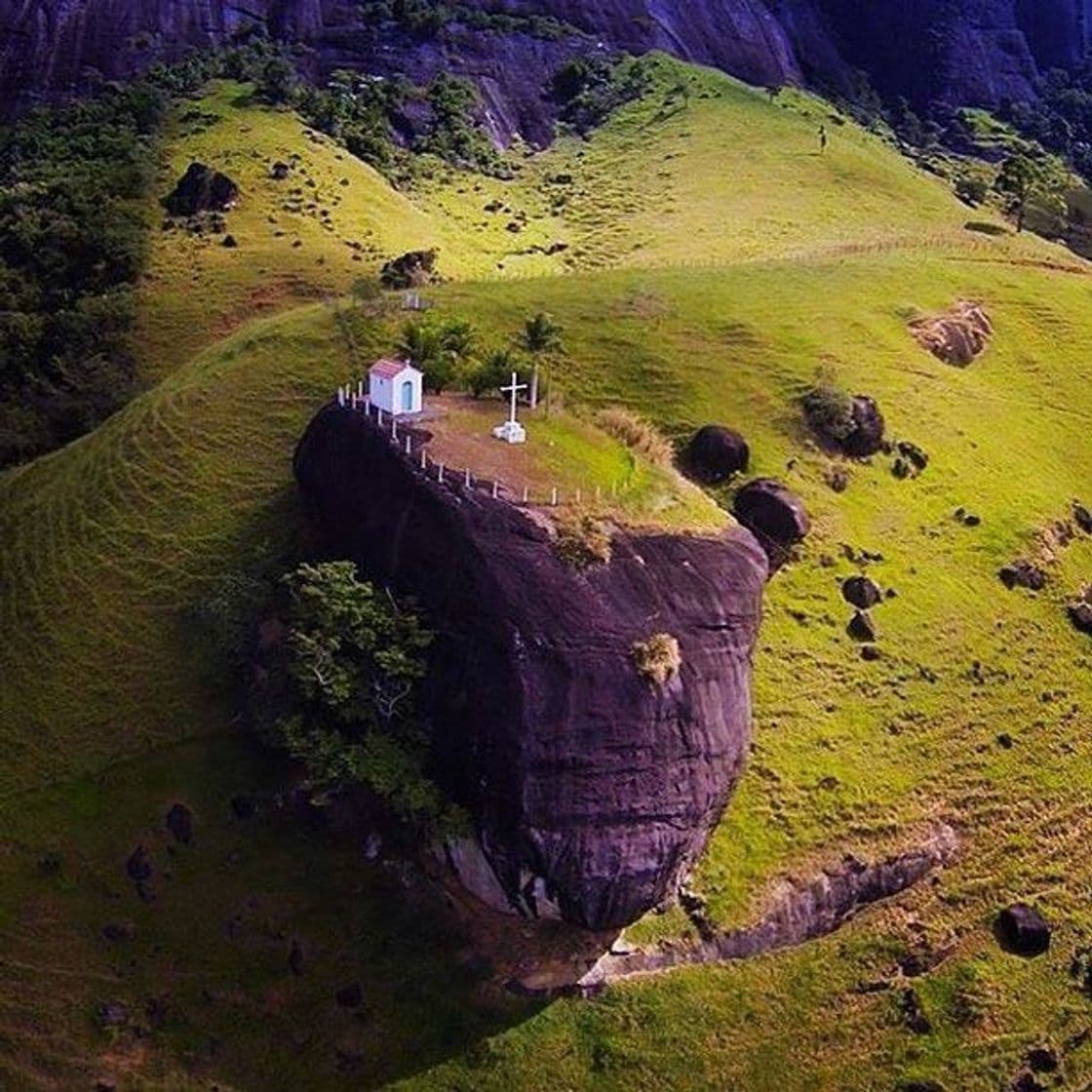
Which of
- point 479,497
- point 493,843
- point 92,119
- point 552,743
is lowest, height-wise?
point 92,119

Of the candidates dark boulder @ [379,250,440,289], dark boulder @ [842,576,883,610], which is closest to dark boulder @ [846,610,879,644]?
dark boulder @ [842,576,883,610]

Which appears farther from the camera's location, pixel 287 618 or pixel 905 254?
pixel 905 254

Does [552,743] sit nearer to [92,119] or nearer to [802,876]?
[802,876]

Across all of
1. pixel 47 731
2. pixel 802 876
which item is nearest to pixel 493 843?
pixel 802 876

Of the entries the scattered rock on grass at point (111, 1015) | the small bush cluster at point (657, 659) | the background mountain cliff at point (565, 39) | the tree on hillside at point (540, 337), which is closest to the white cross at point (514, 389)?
the tree on hillside at point (540, 337)

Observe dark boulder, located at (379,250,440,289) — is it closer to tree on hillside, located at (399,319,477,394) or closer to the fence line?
tree on hillside, located at (399,319,477,394)

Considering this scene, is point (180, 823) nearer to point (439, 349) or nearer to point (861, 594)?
point (439, 349)
